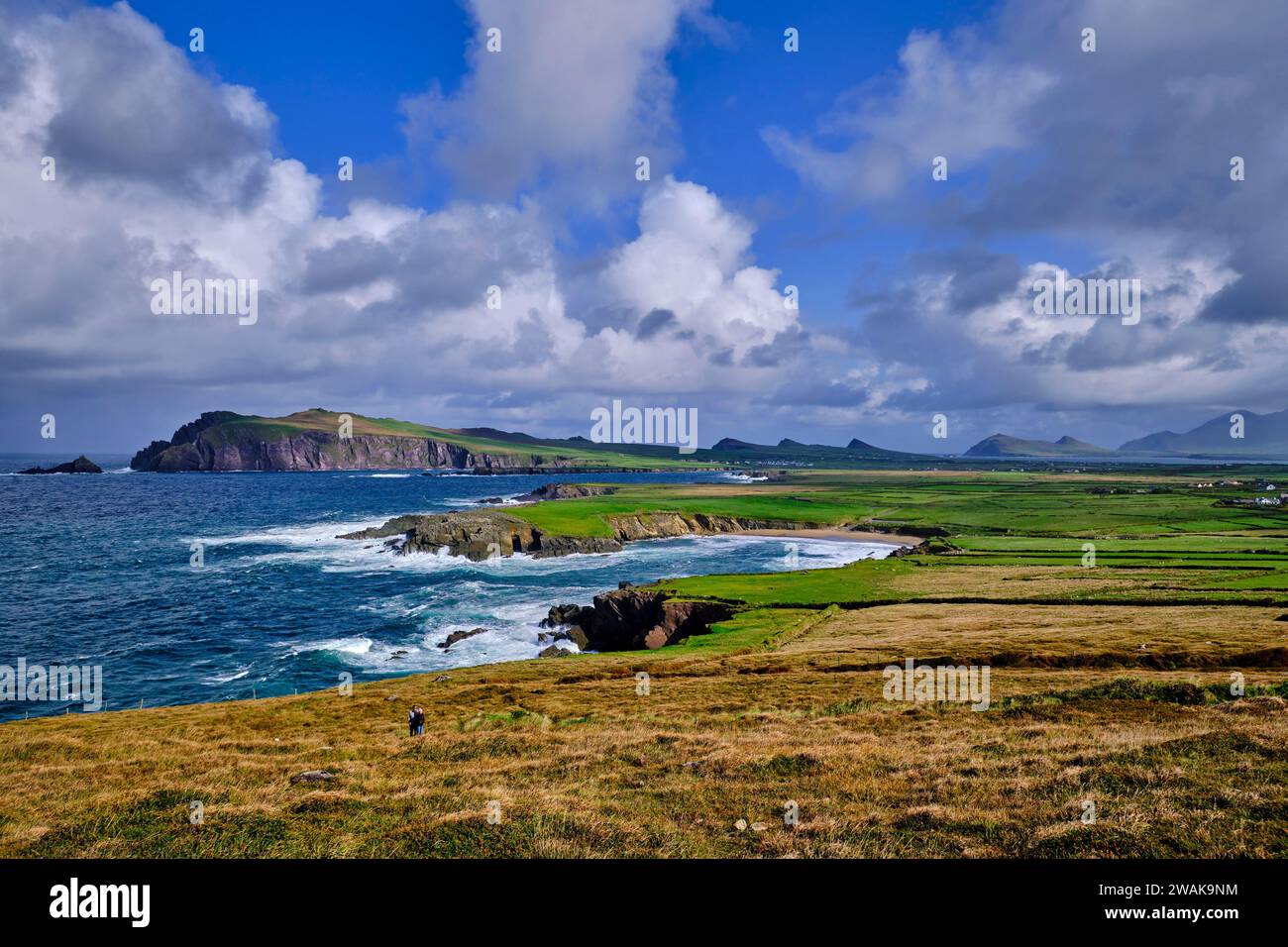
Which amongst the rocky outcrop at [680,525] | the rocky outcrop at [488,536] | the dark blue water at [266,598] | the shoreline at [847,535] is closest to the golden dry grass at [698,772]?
the dark blue water at [266,598]

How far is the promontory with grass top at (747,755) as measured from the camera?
15.0 metres

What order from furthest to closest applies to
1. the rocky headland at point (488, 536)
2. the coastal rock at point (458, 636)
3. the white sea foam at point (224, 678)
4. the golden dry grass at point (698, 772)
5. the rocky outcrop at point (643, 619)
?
the rocky headland at point (488, 536) < the coastal rock at point (458, 636) < the rocky outcrop at point (643, 619) < the white sea foam at point (224, 678) < the golden dry grass at point (698, 772)

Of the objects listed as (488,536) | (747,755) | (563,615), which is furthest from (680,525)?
(747,755)

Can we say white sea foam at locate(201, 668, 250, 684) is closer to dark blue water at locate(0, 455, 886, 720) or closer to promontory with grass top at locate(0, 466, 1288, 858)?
dark blue water at locate(0, 455, 886, 720)

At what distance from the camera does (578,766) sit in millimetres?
21562

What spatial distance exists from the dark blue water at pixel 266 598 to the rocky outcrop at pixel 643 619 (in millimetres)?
6458

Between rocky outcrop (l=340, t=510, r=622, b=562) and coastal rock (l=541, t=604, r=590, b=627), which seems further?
rocky outcrop (l=340, t=510, r=622, b=562)

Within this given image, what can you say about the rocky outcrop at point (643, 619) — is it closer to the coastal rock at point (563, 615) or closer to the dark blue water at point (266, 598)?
the coastal rock at point (563, 615)

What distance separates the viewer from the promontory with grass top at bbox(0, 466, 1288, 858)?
15.0 meters

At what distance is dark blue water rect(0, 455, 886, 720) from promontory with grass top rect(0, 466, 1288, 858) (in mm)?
13827

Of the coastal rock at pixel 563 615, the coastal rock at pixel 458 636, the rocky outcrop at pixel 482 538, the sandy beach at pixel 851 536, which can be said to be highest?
the rocky outcrop at pixel 482 538

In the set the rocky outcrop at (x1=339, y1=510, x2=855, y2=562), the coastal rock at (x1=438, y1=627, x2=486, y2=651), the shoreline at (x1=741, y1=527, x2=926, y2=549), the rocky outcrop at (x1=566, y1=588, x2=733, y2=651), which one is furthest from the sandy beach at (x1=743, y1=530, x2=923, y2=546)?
the coastal rock at (x1=438, y1=627, x2=486, y2=651)

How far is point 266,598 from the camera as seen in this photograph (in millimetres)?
79250
